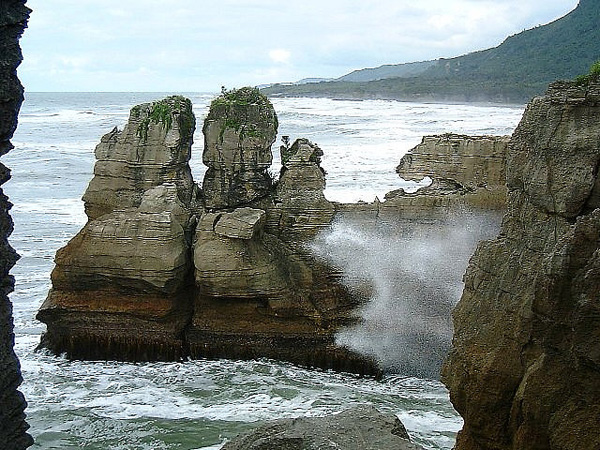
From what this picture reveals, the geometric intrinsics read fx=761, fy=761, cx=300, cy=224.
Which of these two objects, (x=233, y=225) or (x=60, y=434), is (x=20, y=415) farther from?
(x=233, y=225)

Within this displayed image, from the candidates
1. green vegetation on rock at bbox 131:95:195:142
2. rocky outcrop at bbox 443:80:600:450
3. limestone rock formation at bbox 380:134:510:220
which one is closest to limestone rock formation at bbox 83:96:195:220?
green vegetation on rock at bbox 131:95:195:142

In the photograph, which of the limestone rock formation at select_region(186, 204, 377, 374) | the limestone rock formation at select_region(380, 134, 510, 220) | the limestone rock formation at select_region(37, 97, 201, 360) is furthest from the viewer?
the limestone rock formation at select_region(37, 97, 201, 360)

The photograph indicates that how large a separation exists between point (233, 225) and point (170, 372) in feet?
10.4

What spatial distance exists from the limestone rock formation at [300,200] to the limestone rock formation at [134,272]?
77.0 inches

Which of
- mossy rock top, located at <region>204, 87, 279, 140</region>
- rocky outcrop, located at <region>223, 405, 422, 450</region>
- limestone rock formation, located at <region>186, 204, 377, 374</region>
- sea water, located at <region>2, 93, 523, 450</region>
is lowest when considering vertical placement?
sea water, located at <region>2, 93, 523, 450</region>

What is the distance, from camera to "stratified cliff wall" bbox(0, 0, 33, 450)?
195 inches

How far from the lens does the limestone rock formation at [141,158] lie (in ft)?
54.0

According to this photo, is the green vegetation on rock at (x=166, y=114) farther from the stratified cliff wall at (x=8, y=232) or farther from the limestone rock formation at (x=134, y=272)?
the stratified cliff wall at (x=8, y=232)

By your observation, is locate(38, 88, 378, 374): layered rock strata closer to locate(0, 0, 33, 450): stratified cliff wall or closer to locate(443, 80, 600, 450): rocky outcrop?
locate(443, 80, 600, 450): rocky outcrop

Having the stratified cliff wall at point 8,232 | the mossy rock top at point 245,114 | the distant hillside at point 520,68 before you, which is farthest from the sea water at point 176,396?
the distant hillside at point 520,68

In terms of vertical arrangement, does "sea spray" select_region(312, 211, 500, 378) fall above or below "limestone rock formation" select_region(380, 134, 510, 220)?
below

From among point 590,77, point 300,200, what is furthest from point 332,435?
point 300,200

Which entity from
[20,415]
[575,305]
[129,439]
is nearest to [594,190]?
[575,305]

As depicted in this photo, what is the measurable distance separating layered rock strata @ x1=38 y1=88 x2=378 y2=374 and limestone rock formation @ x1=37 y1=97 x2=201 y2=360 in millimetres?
22
